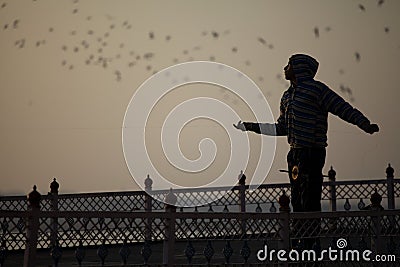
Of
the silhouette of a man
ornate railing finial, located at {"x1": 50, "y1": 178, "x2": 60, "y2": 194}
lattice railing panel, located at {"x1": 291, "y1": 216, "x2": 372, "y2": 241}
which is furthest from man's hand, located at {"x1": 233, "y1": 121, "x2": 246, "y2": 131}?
ornate railing finial, located at {"x1": 50, "y1": 178, "x2": 60, "y2": 194}

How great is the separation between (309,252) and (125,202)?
24.5ft

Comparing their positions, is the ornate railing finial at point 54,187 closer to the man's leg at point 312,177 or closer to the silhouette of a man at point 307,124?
the silhouette of a man at point 307,124

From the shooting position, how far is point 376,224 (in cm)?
1139

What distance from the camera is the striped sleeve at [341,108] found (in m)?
11.0

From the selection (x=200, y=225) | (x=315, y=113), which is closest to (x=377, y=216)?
(x=315, y=113)

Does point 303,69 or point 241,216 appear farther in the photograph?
point 303,69

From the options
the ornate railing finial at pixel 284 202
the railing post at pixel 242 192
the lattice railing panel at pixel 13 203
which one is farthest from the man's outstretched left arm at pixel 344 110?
the railing post at pixel 242 192

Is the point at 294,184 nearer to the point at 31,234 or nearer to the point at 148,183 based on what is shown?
the point at 31,234

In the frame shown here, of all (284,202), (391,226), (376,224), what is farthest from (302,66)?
(391,226)

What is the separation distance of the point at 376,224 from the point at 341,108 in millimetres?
1531

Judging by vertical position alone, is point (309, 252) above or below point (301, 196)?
below

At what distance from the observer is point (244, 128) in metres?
12.2

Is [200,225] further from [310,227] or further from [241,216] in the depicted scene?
[310,227]

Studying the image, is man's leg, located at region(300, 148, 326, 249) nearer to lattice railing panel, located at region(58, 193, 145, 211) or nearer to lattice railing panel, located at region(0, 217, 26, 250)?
lattice railing panel, located at region(0, 217, 26, 250)
